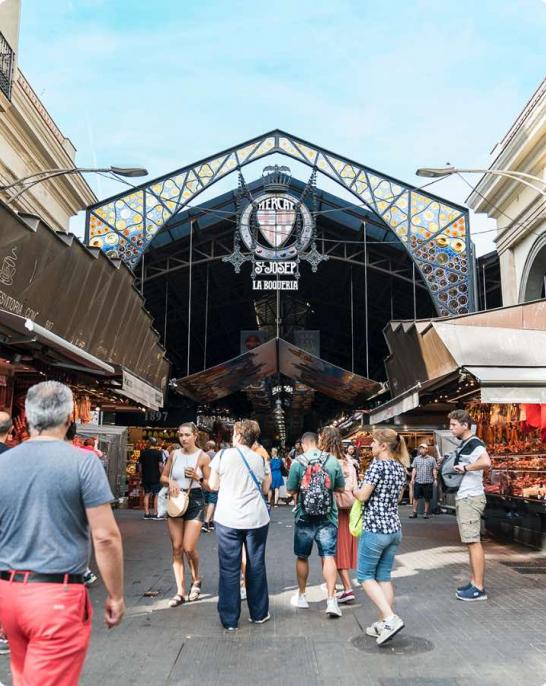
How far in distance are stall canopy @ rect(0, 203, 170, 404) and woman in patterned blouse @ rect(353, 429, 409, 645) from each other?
3.27m

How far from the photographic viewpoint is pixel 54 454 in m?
2.64

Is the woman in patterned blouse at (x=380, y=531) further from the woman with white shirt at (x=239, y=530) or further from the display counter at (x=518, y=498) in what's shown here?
the display counter at (x=518, y=498)

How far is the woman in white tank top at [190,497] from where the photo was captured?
6255 millimetres

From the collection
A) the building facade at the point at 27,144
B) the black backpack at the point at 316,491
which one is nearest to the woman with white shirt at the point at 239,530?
the black backpack at the point at 316,491

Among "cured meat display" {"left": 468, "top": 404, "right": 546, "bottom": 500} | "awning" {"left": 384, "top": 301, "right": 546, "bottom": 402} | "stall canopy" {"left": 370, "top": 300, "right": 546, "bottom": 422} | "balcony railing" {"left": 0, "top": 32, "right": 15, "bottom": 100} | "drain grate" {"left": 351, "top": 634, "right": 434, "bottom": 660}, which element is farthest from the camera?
"balcony railing" {"left": 0, "top": 32, "right": 15, "bottom": 100}

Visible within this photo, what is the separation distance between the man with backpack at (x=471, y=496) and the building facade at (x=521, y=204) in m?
10.8

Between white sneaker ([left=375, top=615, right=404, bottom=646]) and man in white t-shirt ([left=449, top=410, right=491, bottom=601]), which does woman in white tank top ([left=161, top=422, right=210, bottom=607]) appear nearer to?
white sneaker ([left=375, top=615, right=404, bottom=646])

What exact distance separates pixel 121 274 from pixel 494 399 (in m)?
6.26

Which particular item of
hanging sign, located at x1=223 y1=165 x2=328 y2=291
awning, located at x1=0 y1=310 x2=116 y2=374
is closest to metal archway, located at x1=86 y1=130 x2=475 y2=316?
hanging sign, located at x1=223 y1=165 x2=328 y2=291

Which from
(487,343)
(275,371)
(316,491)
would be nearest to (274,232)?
(275,371)

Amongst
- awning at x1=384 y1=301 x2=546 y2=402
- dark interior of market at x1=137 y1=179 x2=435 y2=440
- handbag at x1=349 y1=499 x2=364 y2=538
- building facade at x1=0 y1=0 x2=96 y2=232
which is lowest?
handbag at x1=349 y1=499 x2=364 y2=538

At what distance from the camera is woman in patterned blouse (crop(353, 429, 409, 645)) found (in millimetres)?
4965

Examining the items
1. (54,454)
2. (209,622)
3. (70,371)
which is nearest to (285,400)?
(70,371)

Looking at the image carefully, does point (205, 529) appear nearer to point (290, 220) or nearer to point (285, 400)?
point (290, 220)
